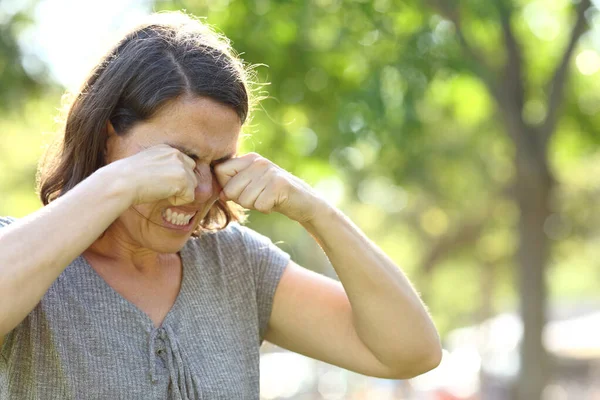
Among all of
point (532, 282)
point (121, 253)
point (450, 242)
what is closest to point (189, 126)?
point (121, 253)

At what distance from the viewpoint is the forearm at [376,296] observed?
7.77 feet

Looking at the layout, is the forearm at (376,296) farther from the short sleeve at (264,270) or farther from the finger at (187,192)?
the finger at (187,192)

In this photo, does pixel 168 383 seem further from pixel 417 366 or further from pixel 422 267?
pixel 422 267

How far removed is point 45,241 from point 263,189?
60 centimetres

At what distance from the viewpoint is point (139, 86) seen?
221 cm

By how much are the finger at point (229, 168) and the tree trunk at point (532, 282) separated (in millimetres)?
5383

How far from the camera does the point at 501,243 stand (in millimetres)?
21188

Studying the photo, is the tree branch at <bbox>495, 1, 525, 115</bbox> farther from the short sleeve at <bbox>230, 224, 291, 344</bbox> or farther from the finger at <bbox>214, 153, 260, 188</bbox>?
the finger at <bbox>214, 153, 260, 188</bbox>

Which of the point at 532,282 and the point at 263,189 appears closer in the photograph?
the point at 263,189

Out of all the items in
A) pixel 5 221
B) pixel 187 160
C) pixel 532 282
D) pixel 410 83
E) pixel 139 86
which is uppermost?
pixel 410 83

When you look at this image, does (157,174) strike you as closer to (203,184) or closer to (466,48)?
(203,184)

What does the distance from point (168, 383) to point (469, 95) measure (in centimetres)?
769

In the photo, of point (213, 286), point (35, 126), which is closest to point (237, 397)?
point (213, 286)

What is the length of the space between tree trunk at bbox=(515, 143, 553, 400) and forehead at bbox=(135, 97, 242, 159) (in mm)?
5453
